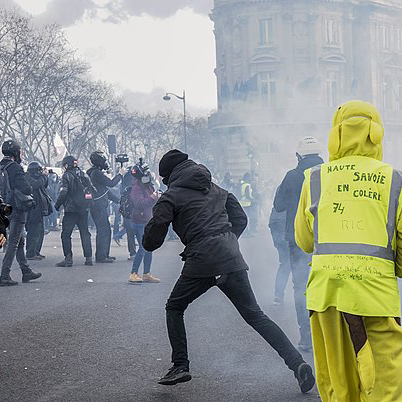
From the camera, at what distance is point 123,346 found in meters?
6.79

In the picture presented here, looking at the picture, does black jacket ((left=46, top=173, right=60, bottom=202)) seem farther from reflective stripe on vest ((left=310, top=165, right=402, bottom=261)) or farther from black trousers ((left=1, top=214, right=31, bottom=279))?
reflective stripe on vest ((left=310, top=165, right=402, bottom=261))

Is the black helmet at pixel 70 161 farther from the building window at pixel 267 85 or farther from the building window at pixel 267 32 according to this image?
the building window at pixel 267 85

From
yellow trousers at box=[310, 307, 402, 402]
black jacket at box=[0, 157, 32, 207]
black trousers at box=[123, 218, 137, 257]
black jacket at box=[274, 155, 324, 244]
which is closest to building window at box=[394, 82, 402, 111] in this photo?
black trousers at box=[123, 218, 137, 257]

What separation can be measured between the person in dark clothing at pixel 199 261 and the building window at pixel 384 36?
35898mm

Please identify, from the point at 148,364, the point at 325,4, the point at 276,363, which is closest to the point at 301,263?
the point at 276,363

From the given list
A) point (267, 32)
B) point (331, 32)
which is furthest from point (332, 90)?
point (267, 32)

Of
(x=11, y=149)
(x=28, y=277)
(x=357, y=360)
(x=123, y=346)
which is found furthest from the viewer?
(x=28, y=277)

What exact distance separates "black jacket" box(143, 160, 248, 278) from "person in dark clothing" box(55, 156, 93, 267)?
761 cm

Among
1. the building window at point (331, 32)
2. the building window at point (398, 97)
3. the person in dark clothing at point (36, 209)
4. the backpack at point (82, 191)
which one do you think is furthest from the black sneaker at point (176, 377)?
the building window at point (331, 32)

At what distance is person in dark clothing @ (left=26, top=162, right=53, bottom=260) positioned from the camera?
44.2ft

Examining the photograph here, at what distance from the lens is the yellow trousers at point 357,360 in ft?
11.4

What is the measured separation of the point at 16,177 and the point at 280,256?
3.47 meters

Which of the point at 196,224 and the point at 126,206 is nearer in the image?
the point at 196,224

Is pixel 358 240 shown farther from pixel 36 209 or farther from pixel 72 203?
pixel 36 209
